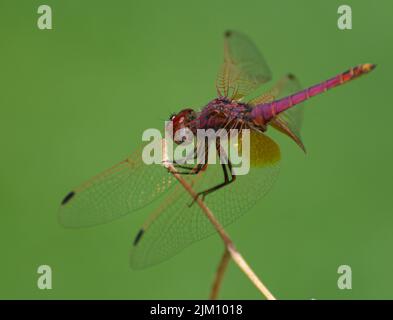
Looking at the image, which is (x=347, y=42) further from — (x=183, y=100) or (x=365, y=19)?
(x=183, y=100)

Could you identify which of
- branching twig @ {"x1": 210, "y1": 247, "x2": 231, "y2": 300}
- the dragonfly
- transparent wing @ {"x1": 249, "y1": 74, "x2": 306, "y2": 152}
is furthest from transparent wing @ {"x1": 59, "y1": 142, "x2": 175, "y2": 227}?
branching twig @ {"x1": 210, "y1": 247, "x2": 231, "y2": 300}

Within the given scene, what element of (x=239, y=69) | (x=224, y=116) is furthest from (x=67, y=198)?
(x=239, y=69)

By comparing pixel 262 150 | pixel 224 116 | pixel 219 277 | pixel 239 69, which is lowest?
pixel 219 277

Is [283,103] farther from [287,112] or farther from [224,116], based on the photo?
[224,116]

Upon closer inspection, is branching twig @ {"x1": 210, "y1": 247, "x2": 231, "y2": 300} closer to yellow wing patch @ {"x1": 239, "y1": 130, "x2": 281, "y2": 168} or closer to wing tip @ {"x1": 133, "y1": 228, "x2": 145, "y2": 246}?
wing tip @ {"x1": 133, "y1": 228, "x2": 145, "y2": 246}

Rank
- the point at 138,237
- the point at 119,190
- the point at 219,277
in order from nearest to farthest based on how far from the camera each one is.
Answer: the point at 219,277 → the point at 138,237 → the point at 119,190

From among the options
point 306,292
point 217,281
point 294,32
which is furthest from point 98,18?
point 217,281

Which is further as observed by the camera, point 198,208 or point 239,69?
point 239,69

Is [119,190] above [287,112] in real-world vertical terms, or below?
below
